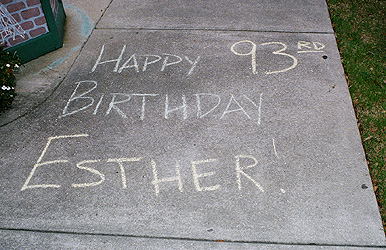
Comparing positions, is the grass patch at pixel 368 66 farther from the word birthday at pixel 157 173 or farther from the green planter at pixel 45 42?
the green planter at pixel 45 42

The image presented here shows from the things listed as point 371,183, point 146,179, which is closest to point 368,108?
point 371,183

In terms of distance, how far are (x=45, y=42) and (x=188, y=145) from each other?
9.09ft

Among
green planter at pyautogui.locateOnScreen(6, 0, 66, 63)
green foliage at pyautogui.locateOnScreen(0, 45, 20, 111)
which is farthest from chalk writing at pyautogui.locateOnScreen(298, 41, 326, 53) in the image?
green foliage at pyautogui.locateOnScreen(0, 45, 20, 111)

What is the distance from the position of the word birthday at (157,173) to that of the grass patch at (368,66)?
1.15 meters

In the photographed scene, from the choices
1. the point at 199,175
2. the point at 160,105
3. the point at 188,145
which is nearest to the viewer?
the point at 199,175

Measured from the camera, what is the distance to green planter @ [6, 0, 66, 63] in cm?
469

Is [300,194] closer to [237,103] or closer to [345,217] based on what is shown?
[345,217]

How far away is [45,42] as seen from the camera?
4.89 meters

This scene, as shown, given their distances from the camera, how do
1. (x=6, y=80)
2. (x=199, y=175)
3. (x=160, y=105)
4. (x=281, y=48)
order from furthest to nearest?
(x=281, y=48) < (x=160, y=105) < (x=6, y=80) < (x=199, y=175)

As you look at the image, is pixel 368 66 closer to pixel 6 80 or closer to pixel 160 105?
pixel 160 105

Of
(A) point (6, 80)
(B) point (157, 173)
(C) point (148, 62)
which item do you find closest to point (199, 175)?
(B) point (157, 173)

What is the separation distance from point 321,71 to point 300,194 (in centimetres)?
200

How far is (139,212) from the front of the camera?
2943 millimetres

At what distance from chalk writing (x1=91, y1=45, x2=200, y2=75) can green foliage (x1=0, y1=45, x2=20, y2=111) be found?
95cm
